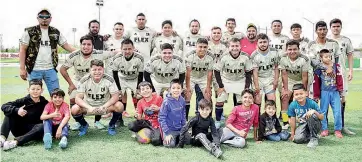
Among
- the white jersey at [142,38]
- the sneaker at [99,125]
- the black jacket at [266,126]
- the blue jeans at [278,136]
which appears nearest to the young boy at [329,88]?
the blue jeans at [278,136]

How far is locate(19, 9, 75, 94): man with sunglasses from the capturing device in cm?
641

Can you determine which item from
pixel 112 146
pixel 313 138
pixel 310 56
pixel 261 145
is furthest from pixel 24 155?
pixel 310 56

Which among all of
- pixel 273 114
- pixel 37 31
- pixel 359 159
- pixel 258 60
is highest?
pixel 37 31

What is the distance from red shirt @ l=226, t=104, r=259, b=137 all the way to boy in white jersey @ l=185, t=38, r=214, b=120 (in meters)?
1.43

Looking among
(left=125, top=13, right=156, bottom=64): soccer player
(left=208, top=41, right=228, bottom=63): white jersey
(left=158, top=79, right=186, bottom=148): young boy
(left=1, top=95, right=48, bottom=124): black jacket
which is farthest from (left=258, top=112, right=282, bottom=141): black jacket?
(left=1, top=95, right=48, bottom=124): black jacket

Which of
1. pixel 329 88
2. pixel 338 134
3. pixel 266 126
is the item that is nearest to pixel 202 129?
pixel 266 126

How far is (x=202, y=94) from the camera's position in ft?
24.4

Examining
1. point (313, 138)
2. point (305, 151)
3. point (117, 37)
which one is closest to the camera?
point (305, 151)

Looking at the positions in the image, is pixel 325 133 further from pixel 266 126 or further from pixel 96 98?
pixel 96 98

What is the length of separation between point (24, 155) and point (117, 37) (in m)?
3.82

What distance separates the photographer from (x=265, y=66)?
279 inches

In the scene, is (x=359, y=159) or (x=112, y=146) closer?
(x=359, y=159)

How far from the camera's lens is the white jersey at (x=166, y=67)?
23.2ft

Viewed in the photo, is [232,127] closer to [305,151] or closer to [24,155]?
[305,151]
